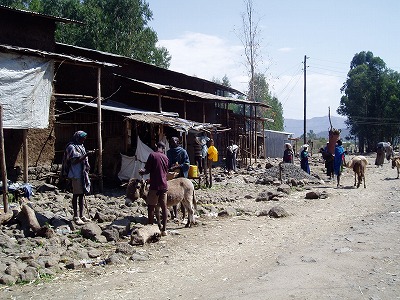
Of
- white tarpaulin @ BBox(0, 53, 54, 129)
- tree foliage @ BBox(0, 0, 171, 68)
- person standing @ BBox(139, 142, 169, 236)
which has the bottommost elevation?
person standing @ BBox(139, 142, 169, 236)

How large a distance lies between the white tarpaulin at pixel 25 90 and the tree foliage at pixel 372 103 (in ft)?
142

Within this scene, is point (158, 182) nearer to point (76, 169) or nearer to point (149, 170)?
point (149, 170)

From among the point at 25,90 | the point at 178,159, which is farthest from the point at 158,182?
the point at 25,90

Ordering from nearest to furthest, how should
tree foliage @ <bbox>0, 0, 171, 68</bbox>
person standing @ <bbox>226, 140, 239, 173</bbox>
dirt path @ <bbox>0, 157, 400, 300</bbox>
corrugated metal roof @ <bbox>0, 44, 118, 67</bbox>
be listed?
dirt path @ <bbox>0, 157, 400, 300</bbox>, corrugated metal roof @ <bbox>0, 44, 118, 67</bbox>, person standing @ <bbox>226, 140, 239, 173</bbox>, tree foliage @ <bbox>0, 0, 171, 68</bbox>

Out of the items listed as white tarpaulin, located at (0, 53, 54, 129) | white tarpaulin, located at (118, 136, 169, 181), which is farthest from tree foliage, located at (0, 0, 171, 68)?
white tarpaulin, located at (0, 53, 54, 129)

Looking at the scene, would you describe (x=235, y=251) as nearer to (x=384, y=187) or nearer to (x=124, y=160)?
(x=124, y=160)

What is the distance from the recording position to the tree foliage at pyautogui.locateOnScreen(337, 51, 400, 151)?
4884cm

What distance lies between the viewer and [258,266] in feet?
21.6

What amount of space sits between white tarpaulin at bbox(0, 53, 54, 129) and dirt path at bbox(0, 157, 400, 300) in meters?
5.52

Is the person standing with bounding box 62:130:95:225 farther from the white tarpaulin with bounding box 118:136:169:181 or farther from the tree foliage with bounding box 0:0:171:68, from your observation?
the tree foliage with bounding box 0:0:171:68

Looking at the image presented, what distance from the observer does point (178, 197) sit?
9.26 m

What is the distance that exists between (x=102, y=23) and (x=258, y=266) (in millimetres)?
29597

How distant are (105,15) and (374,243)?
29993 millimetres

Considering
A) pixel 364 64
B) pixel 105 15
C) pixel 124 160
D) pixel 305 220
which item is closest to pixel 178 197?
pixel 305 220
